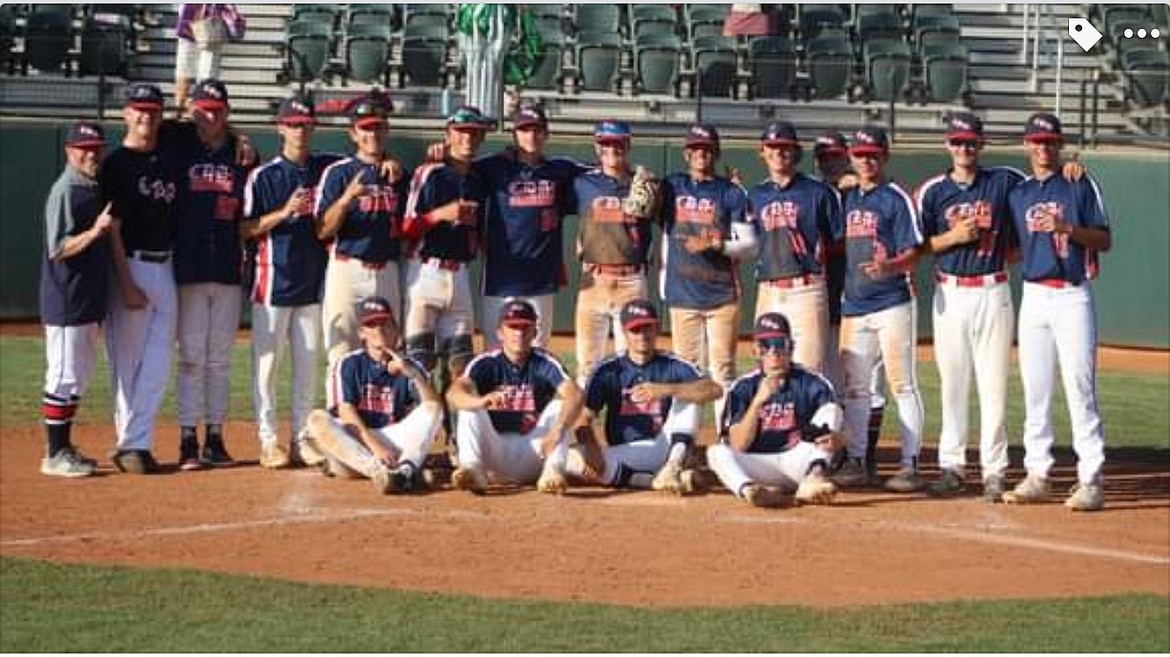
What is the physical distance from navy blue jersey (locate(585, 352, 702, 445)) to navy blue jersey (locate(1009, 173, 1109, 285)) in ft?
6.42

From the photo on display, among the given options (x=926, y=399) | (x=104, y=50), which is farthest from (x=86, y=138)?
(x=104, y=50)

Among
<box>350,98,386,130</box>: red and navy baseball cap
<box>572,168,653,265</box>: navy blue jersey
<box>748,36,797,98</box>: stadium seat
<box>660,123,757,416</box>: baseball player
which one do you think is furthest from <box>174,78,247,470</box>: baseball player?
<box>748,36,797,98</box>: stadium seat

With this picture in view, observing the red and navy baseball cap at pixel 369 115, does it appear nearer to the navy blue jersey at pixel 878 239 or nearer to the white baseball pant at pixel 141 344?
the white baseball pant at pixel 141 344

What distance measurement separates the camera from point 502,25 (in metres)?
21.4

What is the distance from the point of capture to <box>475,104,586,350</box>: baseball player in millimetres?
13109

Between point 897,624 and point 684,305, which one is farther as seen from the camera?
point 684,305

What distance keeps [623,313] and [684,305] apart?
0.53 m

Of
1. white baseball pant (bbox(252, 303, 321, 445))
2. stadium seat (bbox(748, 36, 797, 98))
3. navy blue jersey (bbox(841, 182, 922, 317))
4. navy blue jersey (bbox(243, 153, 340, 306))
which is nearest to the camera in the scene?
navy blue jersey (bbox(841, 182, 922, 317))

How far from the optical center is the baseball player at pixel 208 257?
1288cm

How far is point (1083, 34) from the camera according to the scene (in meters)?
24.7

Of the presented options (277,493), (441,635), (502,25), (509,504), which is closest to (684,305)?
(509,504)

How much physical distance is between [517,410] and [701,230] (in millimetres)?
1513

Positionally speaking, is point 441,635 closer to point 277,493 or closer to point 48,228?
point 277,493

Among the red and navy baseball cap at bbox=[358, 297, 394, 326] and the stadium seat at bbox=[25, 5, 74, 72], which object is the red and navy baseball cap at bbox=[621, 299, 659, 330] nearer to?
the red and navy baseball cap at bbox=[358, 297, 394, 326]
